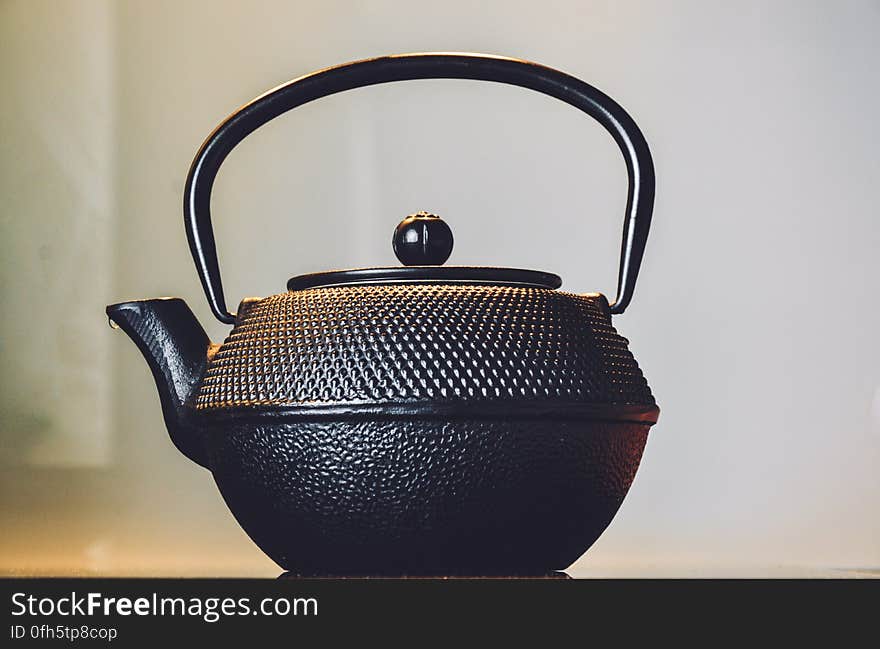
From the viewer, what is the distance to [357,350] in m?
0.60

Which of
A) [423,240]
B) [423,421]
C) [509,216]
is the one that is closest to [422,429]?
[423,421]

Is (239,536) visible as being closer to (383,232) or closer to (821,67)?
(383,232)

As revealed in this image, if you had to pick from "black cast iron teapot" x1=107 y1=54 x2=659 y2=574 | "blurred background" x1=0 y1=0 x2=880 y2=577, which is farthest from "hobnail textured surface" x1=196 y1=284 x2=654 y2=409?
"blurred background" x1=0 y1=0 x2=880 y2=577

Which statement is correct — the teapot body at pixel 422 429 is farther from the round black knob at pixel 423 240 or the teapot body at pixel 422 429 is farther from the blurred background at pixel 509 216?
the blurred background at pixel 509 216

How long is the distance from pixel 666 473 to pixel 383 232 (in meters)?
0.45

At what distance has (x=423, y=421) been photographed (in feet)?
1.91

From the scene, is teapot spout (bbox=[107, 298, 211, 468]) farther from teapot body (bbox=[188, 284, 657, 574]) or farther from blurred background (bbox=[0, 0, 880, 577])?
blurred background (bbox=[0, 0, 880, 577])

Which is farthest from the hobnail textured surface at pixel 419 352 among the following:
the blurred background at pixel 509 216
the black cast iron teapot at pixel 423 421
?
the blurred background at pixel 509 216

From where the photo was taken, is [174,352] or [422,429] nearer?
[422,429]

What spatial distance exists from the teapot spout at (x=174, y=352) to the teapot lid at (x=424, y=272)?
75 millimetres

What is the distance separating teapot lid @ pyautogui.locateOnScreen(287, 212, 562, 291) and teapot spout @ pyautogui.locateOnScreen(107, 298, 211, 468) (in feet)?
0.25

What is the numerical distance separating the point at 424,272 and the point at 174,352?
17 centimetres

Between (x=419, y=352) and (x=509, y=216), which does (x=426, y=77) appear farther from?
(x=509, y=216)
